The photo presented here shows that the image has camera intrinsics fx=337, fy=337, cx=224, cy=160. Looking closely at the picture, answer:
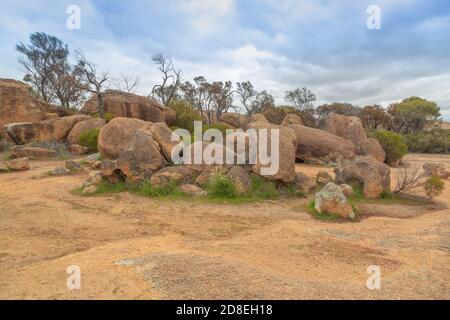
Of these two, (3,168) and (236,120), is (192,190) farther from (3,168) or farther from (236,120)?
(236,120)

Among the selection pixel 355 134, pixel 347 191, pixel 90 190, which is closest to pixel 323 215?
pixel 347 191

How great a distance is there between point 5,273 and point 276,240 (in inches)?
136

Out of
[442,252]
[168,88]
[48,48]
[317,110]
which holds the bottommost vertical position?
[442,252]

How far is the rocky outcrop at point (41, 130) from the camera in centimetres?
1683

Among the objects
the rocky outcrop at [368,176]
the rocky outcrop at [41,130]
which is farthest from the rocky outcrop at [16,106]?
the rocky outcrop at [368,176]

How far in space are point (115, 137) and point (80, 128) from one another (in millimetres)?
5716

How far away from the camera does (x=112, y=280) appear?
346 cm

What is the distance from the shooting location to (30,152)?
14562 mm

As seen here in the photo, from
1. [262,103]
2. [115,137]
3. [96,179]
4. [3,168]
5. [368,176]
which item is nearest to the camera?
[368,176]

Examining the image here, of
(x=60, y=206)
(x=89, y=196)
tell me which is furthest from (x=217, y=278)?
(x=89, y=196)

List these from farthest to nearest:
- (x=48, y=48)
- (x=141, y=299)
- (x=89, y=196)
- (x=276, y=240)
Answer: (x=48, y=48) < (x=89, y=196) < (x=276, y=240) < (x=141, y=299)

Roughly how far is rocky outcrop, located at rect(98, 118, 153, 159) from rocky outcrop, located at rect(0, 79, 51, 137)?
26.6 feet

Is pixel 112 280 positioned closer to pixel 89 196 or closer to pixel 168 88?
pixel 89 196

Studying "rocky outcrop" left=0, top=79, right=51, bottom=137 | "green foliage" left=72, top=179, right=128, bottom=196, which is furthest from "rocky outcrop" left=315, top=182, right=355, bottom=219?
"rocky outcrop" left=0, top=79, right=51, bottom=137
